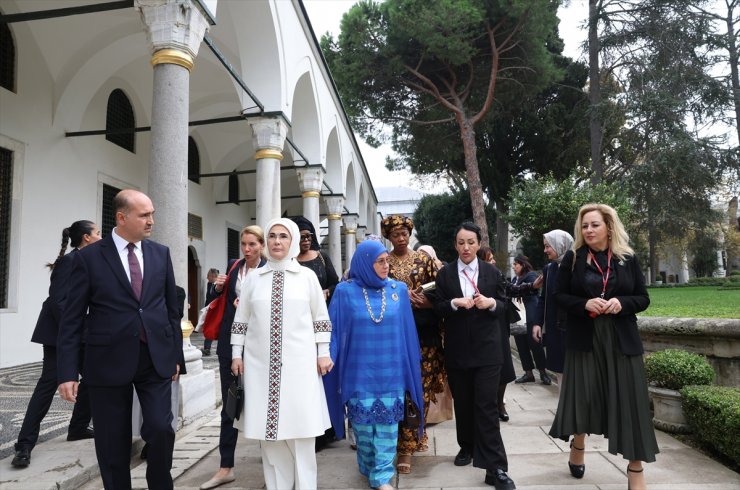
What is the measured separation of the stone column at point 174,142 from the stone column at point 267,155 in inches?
134

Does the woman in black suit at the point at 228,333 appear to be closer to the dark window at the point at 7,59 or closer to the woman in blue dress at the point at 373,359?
the woman in blue dress at the point at 373,359

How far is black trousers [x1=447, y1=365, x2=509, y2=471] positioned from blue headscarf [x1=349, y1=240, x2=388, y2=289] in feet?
2.96

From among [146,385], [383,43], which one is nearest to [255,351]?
[146,385]

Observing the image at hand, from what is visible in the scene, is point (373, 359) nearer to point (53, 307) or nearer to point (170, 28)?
point (53, 307)

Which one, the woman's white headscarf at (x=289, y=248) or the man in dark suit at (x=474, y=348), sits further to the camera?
the man in dark suit at (x=474, y=348)

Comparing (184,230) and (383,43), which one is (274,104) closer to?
(184,230)

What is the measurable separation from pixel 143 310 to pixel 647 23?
22.7 m

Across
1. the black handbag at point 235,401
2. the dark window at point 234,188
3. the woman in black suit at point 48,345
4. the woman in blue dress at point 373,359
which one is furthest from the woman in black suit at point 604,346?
the dark window at point 234,188

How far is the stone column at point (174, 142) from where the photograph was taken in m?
5.12

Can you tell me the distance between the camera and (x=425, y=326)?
13.4ft

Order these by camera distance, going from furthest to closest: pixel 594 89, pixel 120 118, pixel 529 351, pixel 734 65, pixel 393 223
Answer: pixel 594 89 < pixel 734 65 < pixel 120 118 < pixel 529 351 < pixel 393 223

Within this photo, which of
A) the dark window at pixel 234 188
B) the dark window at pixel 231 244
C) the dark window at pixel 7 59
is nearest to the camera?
the dark window at pixel 7 59

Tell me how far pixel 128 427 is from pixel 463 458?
7.66 feet

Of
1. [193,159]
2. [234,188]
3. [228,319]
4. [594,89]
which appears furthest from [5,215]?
[594,89]
